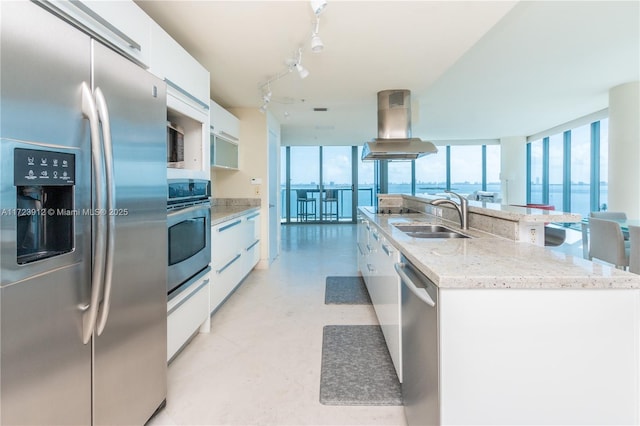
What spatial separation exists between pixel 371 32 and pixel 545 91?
3.74 metres

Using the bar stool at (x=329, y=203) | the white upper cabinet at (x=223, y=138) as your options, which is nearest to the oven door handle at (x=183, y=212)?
the white upper cabinet at (x=223, y=138)

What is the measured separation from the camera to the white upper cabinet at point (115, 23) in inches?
47.0

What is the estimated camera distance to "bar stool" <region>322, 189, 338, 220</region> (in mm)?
10062

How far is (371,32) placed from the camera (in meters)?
2.33

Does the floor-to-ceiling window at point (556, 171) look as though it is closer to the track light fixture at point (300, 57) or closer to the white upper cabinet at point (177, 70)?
the track light fixture at point (300, 57)

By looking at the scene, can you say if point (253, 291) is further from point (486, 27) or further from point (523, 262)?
point (486, 27)

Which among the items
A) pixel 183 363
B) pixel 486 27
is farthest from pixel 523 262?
pixel 183 363

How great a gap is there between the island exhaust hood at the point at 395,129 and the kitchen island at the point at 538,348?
9.48 ft

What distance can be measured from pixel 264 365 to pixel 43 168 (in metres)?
1.65

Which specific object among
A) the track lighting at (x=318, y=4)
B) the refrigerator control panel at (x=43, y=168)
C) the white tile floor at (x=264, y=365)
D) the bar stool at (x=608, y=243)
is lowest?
the white tile floor at (x=264, y=365)

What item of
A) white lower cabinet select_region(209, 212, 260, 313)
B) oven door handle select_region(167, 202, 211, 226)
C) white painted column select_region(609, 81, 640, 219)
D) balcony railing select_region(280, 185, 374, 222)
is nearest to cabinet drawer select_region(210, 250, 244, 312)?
white lower cabinet select_region(209, 212, 260, 313)

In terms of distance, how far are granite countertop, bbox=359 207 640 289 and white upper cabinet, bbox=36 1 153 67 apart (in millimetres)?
1612

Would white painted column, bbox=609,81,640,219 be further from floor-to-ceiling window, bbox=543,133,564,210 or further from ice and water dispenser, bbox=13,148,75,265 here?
ice and water dispenser, bbox=13,148,75,265

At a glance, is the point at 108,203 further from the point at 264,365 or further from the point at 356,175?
the point at 356,175
